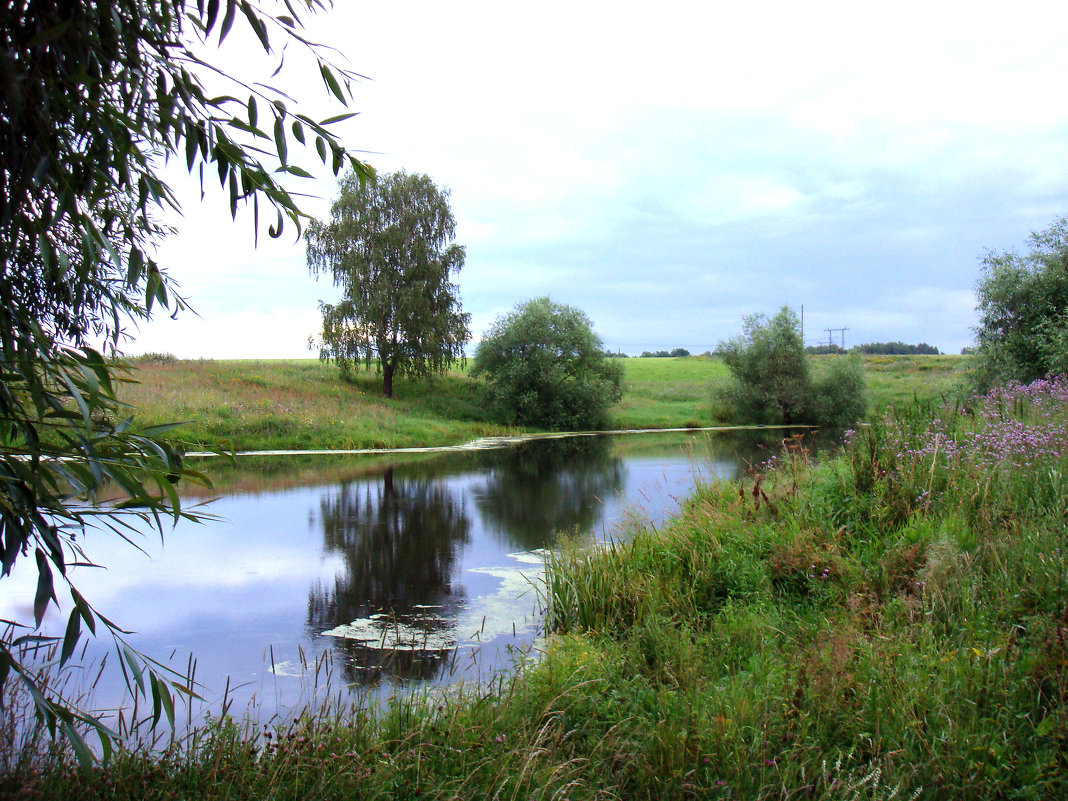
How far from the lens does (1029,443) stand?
7.18 m

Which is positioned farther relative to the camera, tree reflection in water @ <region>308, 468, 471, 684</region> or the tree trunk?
the tree trunk

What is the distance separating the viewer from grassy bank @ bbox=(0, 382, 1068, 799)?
3.37 m

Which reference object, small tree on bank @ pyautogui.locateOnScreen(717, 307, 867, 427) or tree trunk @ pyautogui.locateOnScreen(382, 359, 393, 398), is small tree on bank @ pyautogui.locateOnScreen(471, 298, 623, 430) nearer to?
tree trunk @ pyautogui.locateOnScreen(382, 359, 393, 398)

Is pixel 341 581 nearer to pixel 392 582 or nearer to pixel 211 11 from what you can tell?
pixel 392 582

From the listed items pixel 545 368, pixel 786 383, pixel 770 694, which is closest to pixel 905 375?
pixel 786 383

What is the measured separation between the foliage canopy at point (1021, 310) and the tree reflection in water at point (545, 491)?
941 centimetres

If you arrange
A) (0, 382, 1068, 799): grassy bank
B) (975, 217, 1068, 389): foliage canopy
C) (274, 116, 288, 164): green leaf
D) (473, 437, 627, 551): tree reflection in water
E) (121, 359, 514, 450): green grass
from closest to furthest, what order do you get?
(274, 116, 288, 164): green leaf
(0, 382, 1068, 799): grassy bank
(473, 437, 627, 551): tree reflection in water
(975, 217, 1068, 389): foliage canopy
(121, 359, 514, 450): green grass

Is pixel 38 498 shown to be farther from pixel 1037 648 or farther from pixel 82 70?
pixel 1037 648

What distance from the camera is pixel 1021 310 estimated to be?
60.7 feet

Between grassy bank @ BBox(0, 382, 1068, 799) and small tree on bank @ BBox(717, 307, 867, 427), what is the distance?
111 ft

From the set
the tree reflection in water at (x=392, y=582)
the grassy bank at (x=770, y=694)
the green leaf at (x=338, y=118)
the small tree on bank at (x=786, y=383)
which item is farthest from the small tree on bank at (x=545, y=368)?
the green leaf at (x=338, y=118)

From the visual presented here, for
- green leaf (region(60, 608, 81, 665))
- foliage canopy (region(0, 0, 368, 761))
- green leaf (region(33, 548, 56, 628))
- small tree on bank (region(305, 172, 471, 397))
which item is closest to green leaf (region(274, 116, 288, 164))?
foliage canopy (region(0, 0, 368, 761))

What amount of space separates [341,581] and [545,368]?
27.4m

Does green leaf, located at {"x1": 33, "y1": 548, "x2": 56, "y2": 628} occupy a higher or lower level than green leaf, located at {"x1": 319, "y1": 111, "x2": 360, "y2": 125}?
lower
